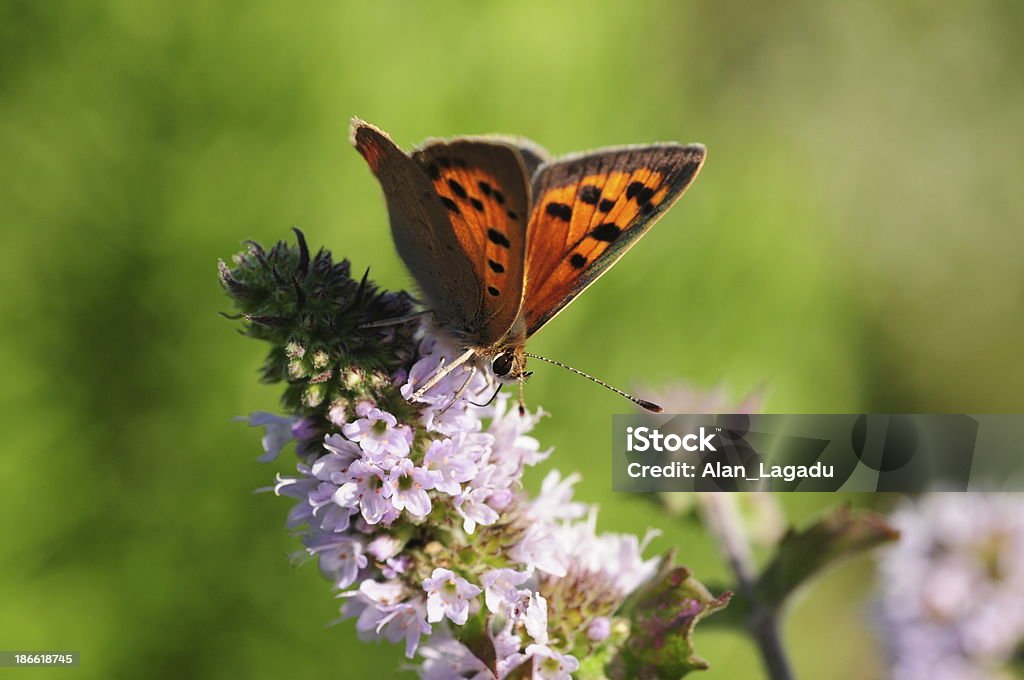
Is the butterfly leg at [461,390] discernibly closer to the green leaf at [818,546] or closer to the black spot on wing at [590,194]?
the black spot on wing at [590,194]

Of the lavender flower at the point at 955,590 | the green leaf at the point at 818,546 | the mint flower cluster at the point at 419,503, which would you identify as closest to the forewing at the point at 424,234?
the mint flower cluster at the point at 419,503

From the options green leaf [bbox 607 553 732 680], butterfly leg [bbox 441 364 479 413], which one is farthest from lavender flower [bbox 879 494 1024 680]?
butterfly leg [bbox 441 364 479 413]

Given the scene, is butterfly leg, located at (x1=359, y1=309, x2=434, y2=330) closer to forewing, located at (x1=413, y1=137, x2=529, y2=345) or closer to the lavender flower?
forewing, located at (x1=413, y1=137, x2=529, y2=345)

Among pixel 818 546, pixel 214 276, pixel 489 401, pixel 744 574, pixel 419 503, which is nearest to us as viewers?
pixel 419 503

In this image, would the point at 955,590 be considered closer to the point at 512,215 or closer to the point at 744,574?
the point at 744,574

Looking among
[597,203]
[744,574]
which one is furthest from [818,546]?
[597,203]

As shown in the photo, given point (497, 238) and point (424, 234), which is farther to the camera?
point (424, 234)

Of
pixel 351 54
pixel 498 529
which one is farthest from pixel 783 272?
pixel 498 529
